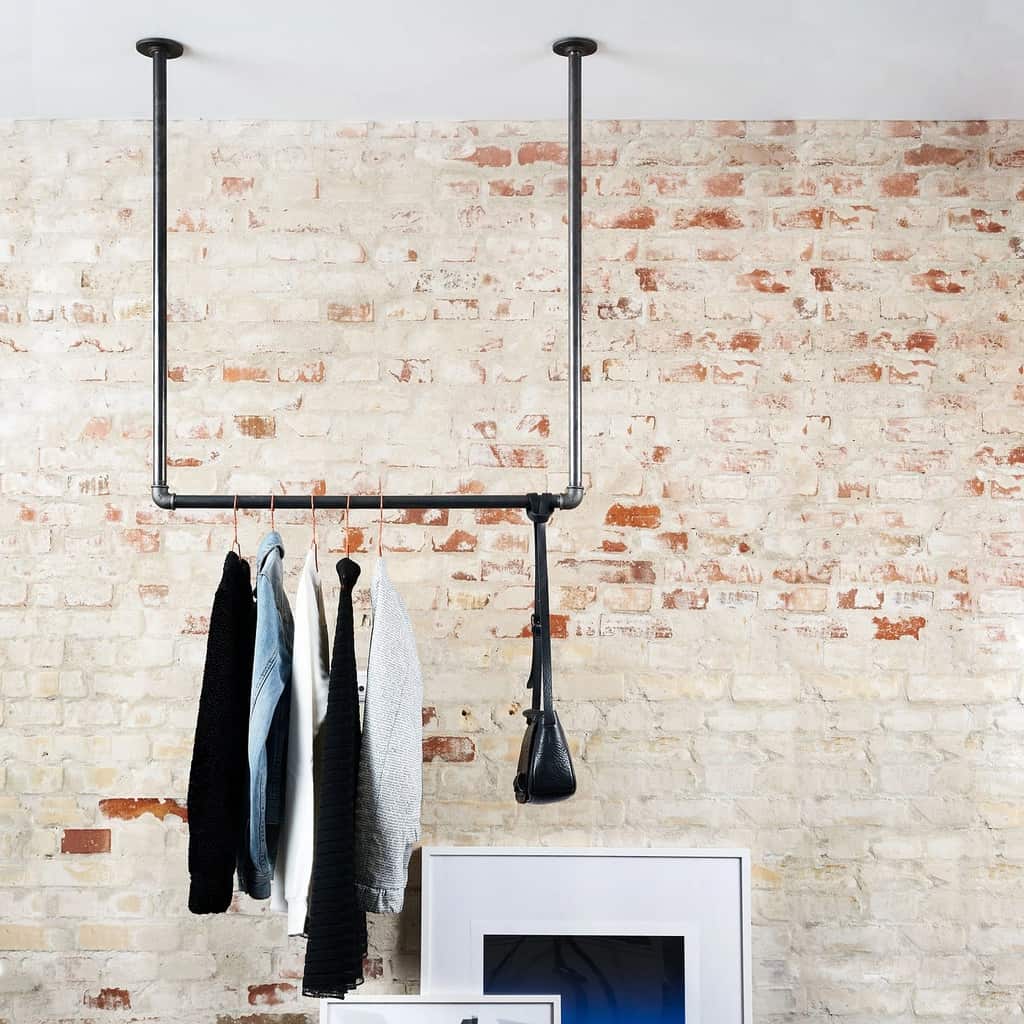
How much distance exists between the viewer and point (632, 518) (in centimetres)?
239

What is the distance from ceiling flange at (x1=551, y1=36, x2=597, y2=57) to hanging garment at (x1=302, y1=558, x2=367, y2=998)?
113 centimetres

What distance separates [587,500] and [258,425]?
0.73m

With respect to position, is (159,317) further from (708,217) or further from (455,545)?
(708,217)

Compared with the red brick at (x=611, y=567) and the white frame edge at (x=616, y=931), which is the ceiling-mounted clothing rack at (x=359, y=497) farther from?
the white frame edge at (x=616, y=931)

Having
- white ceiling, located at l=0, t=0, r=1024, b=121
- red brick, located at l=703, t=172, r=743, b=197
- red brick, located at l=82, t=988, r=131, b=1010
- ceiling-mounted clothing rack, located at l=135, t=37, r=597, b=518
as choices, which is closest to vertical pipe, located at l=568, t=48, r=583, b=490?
ceiling-mounted clothing rack, located at l=135, t=37, r=597, b=518

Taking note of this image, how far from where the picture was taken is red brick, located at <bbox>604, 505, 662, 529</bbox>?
7.85ft

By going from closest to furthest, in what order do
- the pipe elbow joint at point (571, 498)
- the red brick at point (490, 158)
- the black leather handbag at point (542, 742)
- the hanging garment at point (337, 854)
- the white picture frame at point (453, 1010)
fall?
1. the hanging garment at point (337, 854)
2. the black leather handbag at point (542, 742)
3. the pipe elbow joint at point (571, 498)
4. the white picture frame at point (453, 1010)
5. the red brick at point (490, 158)

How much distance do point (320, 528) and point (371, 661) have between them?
56cm

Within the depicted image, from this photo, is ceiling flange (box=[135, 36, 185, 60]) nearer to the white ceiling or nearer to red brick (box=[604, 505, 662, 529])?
the white ceiling

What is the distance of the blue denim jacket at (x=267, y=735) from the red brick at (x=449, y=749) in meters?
0.52

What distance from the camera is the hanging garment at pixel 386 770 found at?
73.1 inches

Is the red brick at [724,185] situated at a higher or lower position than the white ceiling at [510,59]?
lower

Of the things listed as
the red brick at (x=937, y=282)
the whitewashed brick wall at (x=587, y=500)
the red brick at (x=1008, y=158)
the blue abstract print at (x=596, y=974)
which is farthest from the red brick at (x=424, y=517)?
the red brick at (x=1008, y=158)

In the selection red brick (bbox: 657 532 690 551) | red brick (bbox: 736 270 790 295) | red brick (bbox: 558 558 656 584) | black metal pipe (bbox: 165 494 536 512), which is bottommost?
red brick (bbox: 558 558 656 584)
